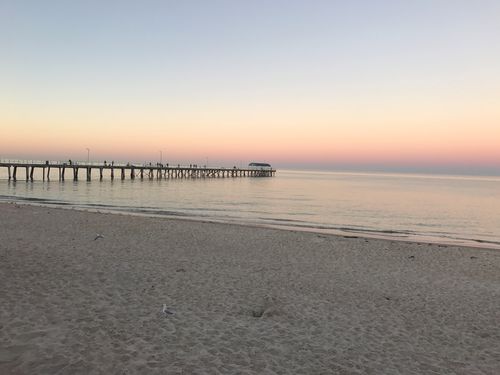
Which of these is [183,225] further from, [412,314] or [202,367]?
[202,367]

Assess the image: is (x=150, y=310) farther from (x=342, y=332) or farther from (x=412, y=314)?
(x=412, y=314)

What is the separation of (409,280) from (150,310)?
6.30 meters

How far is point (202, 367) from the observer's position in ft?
14.9

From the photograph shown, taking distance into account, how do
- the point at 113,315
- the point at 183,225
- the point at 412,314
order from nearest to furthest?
1. the point at 113,315
2. the point at 412,314
3. the point at 183,225

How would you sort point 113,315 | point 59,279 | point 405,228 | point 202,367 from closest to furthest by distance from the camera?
point 202,367 < point 113,315 < point 59,279 < point 405,228

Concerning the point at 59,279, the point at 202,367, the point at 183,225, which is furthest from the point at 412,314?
the point at 183,225

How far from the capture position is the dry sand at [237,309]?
480 centimetres

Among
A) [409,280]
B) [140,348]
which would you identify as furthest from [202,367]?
[409,280]

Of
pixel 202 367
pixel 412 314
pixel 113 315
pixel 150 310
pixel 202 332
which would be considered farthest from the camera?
pixel 412 314

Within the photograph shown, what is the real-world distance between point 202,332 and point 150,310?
1.19m

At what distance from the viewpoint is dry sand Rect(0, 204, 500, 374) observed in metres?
4.80

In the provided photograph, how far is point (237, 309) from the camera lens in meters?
6.81

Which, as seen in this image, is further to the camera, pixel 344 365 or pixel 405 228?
pixel 405 228

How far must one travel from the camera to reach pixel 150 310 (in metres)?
6.39
